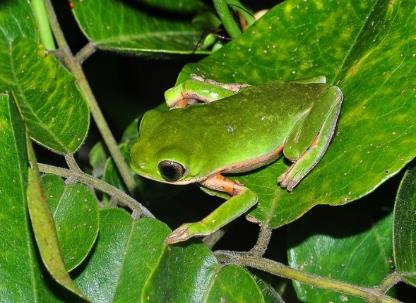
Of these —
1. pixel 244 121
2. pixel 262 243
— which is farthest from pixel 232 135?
pixel 262 243

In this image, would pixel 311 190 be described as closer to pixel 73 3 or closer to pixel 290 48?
pixel 290 48

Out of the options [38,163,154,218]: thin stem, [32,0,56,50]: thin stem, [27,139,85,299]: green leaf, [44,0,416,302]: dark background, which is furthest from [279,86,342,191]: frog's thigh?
[32,0,56,50]: thin stem

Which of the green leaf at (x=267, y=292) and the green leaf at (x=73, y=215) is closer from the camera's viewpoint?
the green leaf at (x=73, y=215)

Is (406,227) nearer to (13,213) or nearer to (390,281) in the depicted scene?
(390,281)

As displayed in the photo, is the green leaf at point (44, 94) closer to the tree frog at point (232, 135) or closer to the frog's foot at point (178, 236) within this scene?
the tree frog at point (232, 135)

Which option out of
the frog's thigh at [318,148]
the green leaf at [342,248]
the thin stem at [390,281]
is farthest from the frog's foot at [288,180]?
the thin stem at [390,281]
